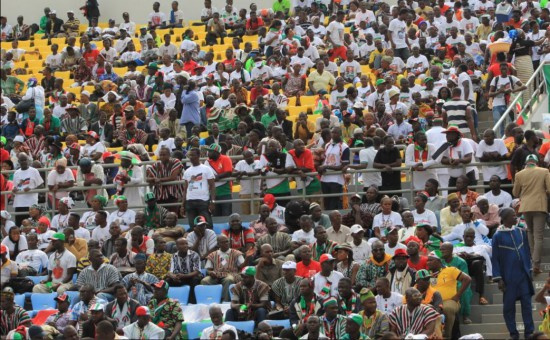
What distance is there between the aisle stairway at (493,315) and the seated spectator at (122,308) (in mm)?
4032

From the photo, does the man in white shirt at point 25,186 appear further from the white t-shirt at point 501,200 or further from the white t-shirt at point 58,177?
the white t-shirt at point 501,200

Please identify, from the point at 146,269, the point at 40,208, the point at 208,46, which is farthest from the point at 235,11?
the point at 146,269

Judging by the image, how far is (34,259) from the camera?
22.7m

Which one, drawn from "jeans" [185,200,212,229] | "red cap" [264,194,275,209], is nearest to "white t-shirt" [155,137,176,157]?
"jeans" [185,200,212,229]

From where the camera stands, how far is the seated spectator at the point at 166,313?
19.9 meters

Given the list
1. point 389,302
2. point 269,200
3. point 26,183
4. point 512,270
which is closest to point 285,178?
point 269,200

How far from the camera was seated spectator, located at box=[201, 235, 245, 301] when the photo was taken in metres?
21.4

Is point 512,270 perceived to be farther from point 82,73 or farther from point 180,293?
point 82,73

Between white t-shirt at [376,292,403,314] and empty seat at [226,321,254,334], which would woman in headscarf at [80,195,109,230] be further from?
white t-shirt at [376,292,403,314]

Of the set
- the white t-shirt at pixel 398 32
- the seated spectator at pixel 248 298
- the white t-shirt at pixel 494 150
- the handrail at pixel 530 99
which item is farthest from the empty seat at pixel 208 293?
the white t-shirt at pixel 398 32

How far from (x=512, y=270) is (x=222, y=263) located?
410 cm

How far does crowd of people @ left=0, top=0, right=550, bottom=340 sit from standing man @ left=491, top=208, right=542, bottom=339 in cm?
2

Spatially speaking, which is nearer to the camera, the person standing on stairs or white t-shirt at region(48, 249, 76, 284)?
the person standing on stairs

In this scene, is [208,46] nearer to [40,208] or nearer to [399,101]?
[399,101]
